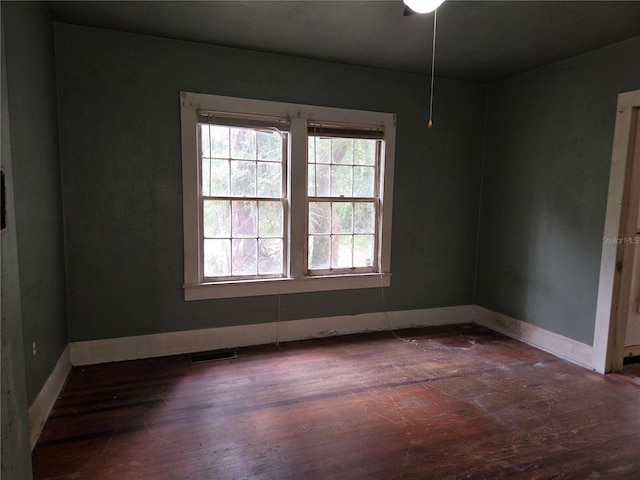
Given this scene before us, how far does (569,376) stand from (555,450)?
117 centimetres

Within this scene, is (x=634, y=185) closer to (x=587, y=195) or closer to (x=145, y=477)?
(x=587, y=195)

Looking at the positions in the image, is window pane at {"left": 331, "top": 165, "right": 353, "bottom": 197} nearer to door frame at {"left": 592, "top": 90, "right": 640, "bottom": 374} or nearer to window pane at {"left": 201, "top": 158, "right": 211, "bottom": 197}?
window pane at {"left": 201, "top": 158, "right": 211, "bottom": 197}

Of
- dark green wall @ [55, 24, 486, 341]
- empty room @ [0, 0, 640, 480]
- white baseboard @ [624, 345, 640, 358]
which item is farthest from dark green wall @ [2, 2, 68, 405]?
white baseboard @ [624, 345, 640, 358]

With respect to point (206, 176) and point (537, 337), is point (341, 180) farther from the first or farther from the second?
point (537, 337)

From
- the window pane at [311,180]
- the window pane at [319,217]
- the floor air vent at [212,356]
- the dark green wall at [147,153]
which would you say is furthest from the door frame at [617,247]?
the floor air vent at [212,356]

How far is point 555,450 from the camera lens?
2.16 metres

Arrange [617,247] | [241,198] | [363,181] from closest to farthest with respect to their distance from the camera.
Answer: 1. [617,247]
2. [241,198]
3. [363,181]

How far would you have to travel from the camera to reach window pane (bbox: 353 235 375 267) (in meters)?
3.96

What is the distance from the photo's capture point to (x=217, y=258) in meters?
3.48

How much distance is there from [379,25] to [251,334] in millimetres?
2810

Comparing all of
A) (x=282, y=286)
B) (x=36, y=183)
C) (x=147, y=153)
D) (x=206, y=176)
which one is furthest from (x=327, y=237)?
(x=36, y=183)

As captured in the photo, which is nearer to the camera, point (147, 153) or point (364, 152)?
point (147, 153)

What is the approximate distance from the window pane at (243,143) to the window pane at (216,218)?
0.44 m

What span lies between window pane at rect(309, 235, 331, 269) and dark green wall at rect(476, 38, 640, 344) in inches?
73.0
